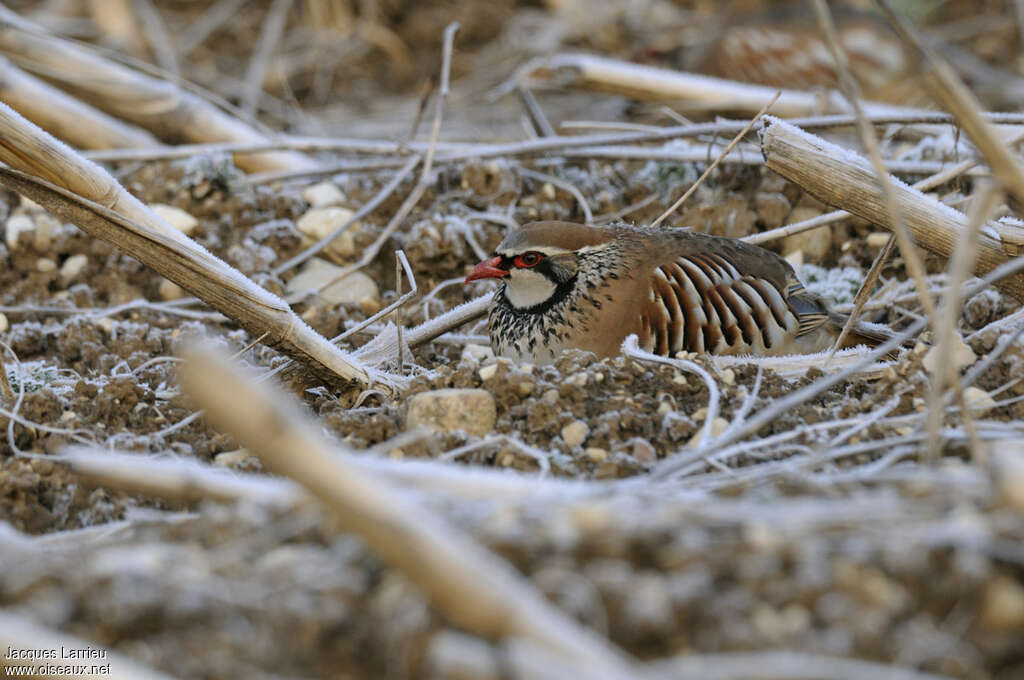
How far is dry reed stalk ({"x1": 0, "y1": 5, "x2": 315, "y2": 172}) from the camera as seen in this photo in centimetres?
433

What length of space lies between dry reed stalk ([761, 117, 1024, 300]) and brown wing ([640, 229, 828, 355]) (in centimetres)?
40

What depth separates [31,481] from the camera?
7.25 feet

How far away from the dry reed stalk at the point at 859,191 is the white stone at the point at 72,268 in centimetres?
233

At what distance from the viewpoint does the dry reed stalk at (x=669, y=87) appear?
173 inches

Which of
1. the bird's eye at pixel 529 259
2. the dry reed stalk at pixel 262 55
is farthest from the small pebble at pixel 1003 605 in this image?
the dry reed stalk at pixel 262 55

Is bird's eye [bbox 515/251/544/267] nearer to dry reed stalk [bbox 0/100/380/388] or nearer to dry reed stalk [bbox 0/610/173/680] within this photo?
dry reed stalk [bbox 0/100/380/388]

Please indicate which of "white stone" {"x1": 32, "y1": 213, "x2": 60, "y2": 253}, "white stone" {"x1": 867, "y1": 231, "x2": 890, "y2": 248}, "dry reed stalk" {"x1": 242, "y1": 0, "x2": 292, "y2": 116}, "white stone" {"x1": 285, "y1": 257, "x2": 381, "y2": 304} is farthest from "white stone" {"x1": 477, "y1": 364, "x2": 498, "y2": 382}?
"dry reed stalk" {"x1": 242, "y1": 0, "x2": 292, "y2": 116}

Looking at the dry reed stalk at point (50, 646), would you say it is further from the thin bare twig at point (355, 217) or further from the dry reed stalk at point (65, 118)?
the dry reed stalk at point (65, 118)

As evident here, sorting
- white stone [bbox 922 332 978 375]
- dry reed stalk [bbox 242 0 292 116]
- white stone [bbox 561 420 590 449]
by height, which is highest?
dry reed stalk [bbox 242 0 292 116]

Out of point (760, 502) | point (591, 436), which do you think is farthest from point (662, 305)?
point (760, 502)

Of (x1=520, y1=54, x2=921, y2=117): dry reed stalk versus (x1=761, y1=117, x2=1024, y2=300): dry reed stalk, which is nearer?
(x1=761, y1=117, x2=1024, y2=300): dry reed stalk

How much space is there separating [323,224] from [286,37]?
3.85 m

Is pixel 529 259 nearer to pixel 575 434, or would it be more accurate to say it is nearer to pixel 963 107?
pixel 575 434

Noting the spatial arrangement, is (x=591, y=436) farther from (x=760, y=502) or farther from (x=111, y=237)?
(x=111, y=237)
